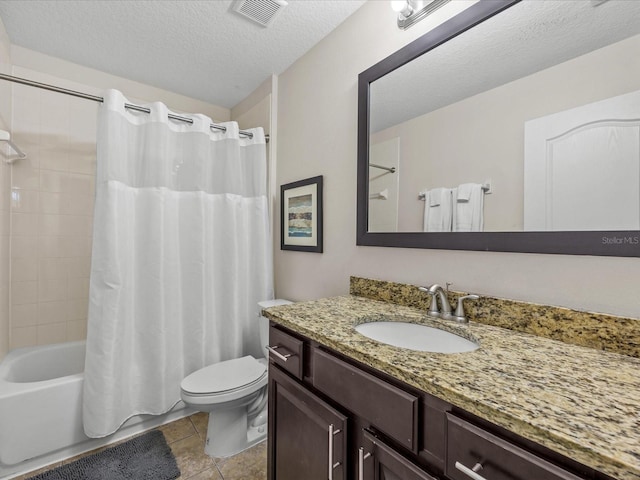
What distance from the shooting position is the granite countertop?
1.41 ft

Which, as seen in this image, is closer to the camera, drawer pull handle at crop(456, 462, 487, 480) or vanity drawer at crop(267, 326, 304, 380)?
drawer pull handle at crop(456, 462, 487, 480)

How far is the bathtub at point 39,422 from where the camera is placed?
1.41 m

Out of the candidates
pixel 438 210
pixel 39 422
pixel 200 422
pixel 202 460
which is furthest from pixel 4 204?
pixel 438 210

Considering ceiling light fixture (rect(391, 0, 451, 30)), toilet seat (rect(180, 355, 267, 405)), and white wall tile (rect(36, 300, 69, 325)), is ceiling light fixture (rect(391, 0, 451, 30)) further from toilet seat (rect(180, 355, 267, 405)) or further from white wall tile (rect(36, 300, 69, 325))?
white wall tile (rect(36, 300, 69, 325))

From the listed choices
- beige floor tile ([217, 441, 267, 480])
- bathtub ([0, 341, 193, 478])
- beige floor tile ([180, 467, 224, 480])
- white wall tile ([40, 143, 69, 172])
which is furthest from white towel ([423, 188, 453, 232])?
white wall tile ([40, 143, 69, 172])

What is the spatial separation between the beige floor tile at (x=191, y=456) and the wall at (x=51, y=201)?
1.19m

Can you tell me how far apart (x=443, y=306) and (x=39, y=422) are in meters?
2.03

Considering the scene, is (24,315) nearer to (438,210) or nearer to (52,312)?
(52,312)

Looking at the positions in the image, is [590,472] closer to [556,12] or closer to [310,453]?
[310,453]

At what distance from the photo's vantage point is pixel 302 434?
99 centimetres

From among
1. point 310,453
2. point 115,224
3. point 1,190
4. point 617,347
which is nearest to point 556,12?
point 617,347

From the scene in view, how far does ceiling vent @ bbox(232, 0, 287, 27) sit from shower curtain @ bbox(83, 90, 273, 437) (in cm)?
66

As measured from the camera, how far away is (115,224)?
1604mm

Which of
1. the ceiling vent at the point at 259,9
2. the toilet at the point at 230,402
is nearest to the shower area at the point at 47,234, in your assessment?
the toilet at the point at 230,402
